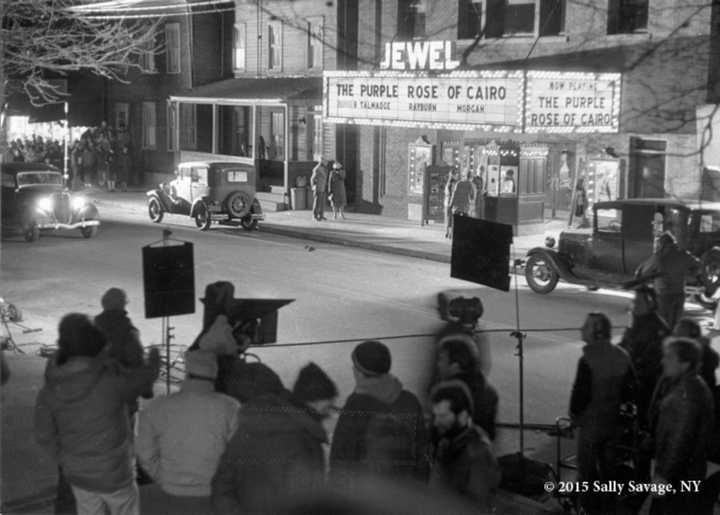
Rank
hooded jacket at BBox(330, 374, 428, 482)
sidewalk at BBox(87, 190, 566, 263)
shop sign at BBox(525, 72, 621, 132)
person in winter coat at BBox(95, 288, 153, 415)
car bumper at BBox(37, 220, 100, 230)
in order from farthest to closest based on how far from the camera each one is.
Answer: car bumper at BBox(37, 220, 100, 230) < sidewalk at BBox(87, 190, 566, 263) < shop sign at BBox(525, 72, 621, 132) < person in winter coat at BBox(95, 288, 153, 415) < hooded jacket at BBox(330, 374, 428, 482)

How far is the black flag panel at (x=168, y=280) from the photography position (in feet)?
31.9

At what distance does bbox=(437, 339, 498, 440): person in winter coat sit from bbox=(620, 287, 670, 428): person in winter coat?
1.83 metres

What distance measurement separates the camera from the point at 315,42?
33.8 metres

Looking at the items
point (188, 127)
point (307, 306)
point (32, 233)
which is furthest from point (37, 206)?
point (188, 127)

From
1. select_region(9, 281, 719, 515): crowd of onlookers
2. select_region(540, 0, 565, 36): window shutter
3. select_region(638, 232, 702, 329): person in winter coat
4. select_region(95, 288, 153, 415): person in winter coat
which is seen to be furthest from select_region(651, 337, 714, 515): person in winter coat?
select_region(540, 0, 565, 36): window shutter

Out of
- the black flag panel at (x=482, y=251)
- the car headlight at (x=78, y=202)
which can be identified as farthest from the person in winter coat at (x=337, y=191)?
the black flag panel at (x=482, y=251)

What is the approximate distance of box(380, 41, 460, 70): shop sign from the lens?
1017 inches

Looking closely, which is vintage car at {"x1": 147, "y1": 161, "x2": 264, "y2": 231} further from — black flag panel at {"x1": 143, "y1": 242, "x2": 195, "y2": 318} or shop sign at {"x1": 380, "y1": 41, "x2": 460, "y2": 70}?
black flag panel at {"x1": 143, "y1": 242, "x2": 195, "y2": 318}

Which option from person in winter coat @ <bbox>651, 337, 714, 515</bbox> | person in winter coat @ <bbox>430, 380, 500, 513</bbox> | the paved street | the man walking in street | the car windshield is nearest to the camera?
person in winter coat @ <bbox>430, 380, 500, 513</bbox>

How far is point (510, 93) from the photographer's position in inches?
925

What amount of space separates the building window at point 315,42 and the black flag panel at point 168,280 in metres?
24.1

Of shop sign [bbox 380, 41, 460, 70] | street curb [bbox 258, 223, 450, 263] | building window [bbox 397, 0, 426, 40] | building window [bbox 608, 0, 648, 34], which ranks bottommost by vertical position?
street curb [bbox 258, 223, 450, 263]

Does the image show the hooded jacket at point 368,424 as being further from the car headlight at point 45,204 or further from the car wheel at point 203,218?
the car wheel at point 203,218

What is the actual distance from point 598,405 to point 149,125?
3643cm
